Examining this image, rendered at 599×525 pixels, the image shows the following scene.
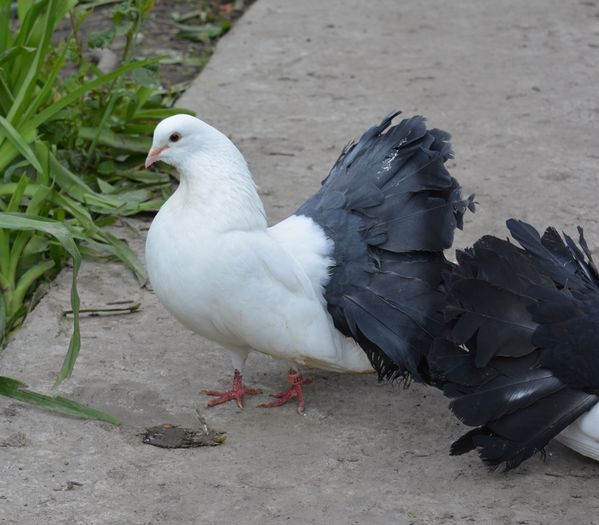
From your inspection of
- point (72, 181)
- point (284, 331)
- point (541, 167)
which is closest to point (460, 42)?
point (541, 167)

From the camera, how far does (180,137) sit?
4.24 m

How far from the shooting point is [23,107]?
18.0 ft

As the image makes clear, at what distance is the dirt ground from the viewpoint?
372 centimetres

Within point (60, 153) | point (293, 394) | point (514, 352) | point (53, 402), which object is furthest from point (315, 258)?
point (60, 153)

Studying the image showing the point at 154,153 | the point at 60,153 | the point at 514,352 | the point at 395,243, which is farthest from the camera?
the point at 60,153

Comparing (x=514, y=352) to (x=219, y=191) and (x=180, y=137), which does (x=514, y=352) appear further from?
(x=180, y=137)

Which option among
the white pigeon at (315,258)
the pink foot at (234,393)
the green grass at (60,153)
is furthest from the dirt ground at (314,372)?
the white pigeon at (315,258)

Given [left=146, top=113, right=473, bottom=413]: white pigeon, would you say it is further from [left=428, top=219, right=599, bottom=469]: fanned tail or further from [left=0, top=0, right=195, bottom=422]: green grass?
[left=0, top=0, right=195, bottom=422]: green grass

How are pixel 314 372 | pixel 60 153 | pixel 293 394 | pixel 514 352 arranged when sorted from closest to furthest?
pixel 514 352 → pixel 293 394 → pixel 314 372 → pixel 60 153

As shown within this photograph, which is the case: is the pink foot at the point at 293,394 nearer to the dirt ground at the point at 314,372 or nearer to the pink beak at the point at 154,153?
the dirt ground at the point at 314,372

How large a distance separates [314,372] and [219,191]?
0.93 meters

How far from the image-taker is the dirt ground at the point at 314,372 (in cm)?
372

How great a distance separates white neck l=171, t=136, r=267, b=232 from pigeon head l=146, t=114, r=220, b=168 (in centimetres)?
2

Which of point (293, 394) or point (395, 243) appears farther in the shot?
point (293, 394)
